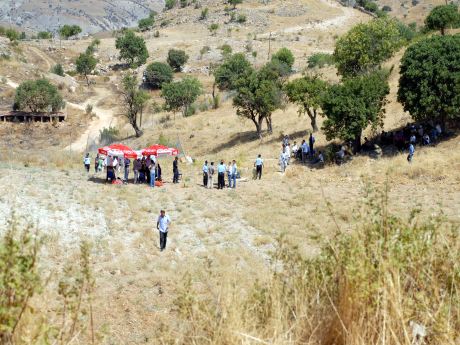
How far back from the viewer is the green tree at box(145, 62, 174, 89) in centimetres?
7769

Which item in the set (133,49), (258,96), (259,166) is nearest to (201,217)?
(259,166)

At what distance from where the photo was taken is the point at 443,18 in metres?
52.0

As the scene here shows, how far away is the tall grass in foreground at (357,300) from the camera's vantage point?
4.81 m

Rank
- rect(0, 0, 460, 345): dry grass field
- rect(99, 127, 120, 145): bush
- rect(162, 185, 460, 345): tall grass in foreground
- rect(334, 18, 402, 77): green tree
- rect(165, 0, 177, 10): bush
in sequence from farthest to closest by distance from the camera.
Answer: rect(165, 0, 177, 10): bush < rect(99, 127, 120, 145): bush < rect(334, 18, 402, 77): green tree < rect(0, 0, 460, 345): dry grass field < rect(162, 185, 460, 345): tall grass in foreground

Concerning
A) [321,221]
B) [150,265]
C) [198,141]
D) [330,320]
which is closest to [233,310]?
[330,320]

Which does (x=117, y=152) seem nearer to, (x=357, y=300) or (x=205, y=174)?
(x=205, y=174)

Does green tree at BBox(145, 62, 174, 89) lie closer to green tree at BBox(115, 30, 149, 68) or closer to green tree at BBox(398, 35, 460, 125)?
green tree at BBox(115, 30, 149, 68)

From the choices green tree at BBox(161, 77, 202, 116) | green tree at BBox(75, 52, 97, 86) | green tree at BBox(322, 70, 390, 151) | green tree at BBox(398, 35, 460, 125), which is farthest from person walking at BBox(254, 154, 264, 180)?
green tree at BBox(75, 52, 97, 86)

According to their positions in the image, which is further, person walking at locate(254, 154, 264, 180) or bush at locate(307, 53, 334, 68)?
bush at locate(307, 53, 334, 68)

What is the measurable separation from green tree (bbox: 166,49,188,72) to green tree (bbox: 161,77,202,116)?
83.0 feet

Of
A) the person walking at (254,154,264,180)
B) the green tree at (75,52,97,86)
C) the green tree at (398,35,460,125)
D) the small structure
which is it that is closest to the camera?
the person walking at (254,154,264,180)

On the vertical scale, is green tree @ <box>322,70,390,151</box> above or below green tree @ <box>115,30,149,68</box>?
below

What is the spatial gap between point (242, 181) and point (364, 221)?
2204 centimetres

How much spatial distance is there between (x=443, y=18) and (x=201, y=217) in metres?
42.6
